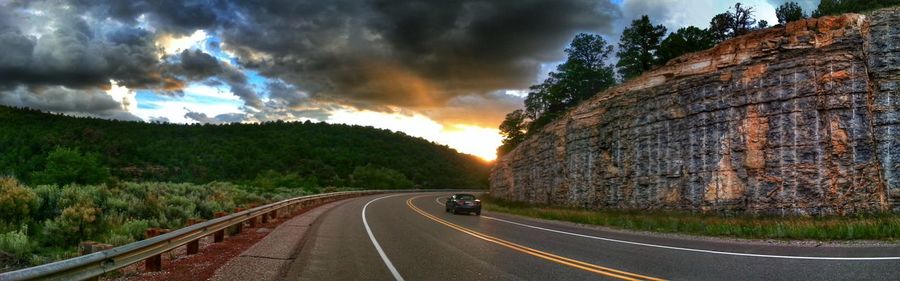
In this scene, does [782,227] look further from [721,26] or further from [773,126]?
[721,26]

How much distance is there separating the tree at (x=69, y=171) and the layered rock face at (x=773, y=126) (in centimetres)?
4317

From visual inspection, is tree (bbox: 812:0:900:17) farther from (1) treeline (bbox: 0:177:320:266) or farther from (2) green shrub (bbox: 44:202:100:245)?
(2) green shrub (bbox: 44:202:100:245)

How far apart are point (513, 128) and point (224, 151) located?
170 ft

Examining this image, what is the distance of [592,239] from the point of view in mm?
14484

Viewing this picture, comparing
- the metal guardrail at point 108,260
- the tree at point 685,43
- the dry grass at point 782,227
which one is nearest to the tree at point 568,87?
the tree at point 685,43

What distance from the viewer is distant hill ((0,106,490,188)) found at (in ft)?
230

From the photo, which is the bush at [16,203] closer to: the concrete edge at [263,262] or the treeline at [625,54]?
the concrete edge at [263,262]

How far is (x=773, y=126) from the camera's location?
22.4m

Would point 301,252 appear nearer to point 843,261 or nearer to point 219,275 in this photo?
point 219,275

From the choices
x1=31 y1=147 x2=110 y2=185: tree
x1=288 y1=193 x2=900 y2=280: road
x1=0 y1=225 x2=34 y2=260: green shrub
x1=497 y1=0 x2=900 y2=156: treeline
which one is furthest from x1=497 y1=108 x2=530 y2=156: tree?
x1=0 y1=225 x2=34 y2=260: green shrub

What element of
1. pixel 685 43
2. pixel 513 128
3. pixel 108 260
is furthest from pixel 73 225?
pixel 513 128

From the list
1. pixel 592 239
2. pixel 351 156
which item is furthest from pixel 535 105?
pixel 592 239

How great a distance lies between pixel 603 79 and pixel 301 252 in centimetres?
5119

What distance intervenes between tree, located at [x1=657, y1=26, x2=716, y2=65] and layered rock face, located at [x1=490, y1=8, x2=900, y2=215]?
7925mm
